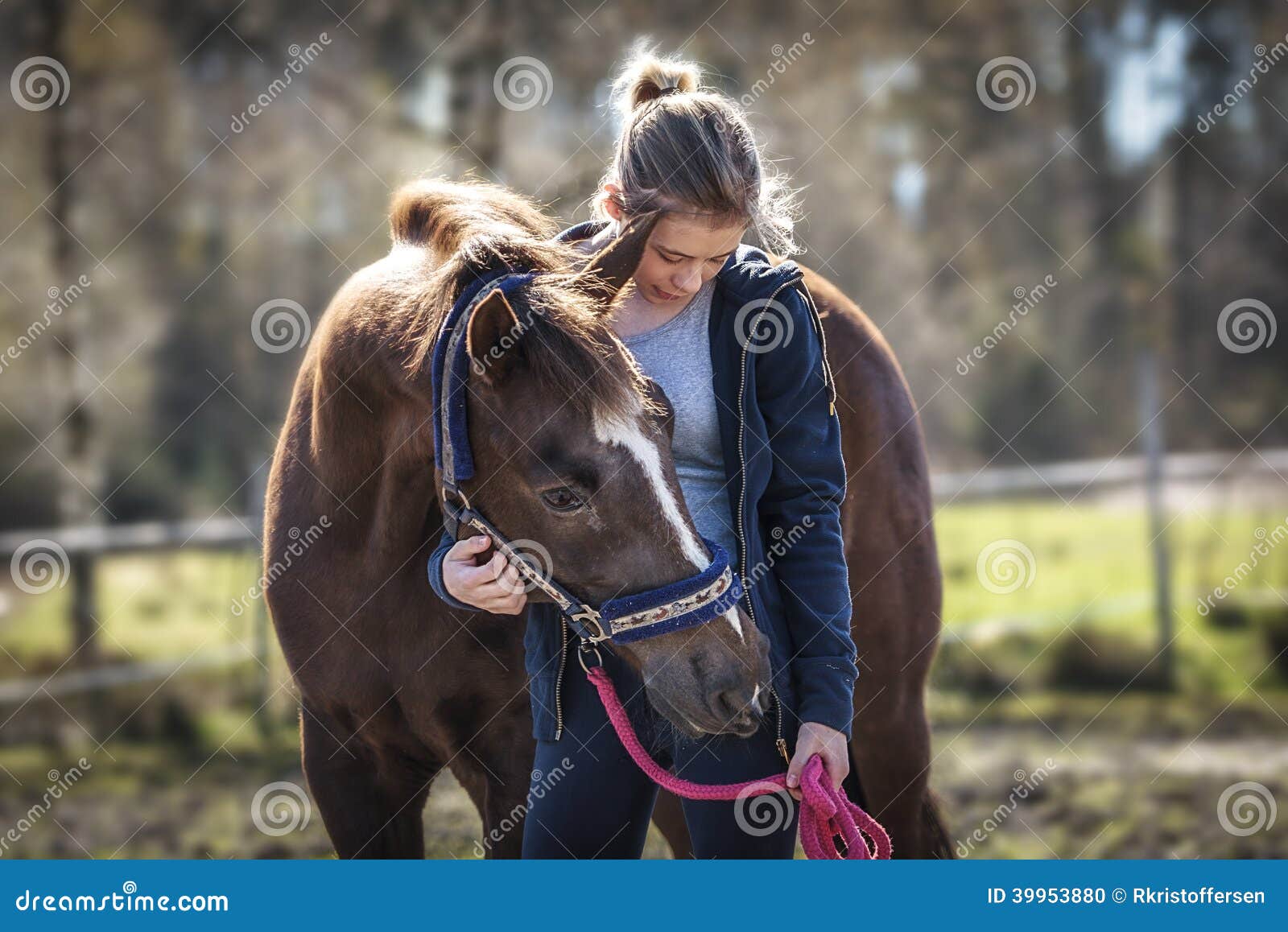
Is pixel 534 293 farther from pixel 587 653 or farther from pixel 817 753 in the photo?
pixel 817 753

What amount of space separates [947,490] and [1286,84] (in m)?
6.63

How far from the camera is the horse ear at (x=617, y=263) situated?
2021 millimetres

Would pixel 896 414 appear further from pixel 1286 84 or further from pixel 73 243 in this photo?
pixel 1286 84

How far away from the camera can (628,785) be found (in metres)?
2.16

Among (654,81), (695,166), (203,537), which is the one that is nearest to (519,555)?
(695,166)

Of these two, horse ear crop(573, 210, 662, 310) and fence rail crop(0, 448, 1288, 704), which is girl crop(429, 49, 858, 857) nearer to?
horse ear crop(573, 210, 662, 310)

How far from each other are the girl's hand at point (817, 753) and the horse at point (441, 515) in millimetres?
149

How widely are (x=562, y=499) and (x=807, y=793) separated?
2.16ft

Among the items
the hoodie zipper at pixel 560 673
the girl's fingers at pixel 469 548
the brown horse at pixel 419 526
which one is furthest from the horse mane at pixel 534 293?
the hoodie zipper at pixel 560 673

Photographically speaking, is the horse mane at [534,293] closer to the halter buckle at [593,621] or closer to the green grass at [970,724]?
the halter buckle at [593,621]

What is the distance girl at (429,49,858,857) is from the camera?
2049 mm

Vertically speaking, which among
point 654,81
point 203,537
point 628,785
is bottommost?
point 203,537

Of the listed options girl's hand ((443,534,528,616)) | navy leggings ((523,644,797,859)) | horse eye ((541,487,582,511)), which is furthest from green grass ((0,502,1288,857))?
horse eye ((541,487,582,511))

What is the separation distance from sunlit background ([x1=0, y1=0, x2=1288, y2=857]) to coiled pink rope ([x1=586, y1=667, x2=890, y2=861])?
6.00ft
